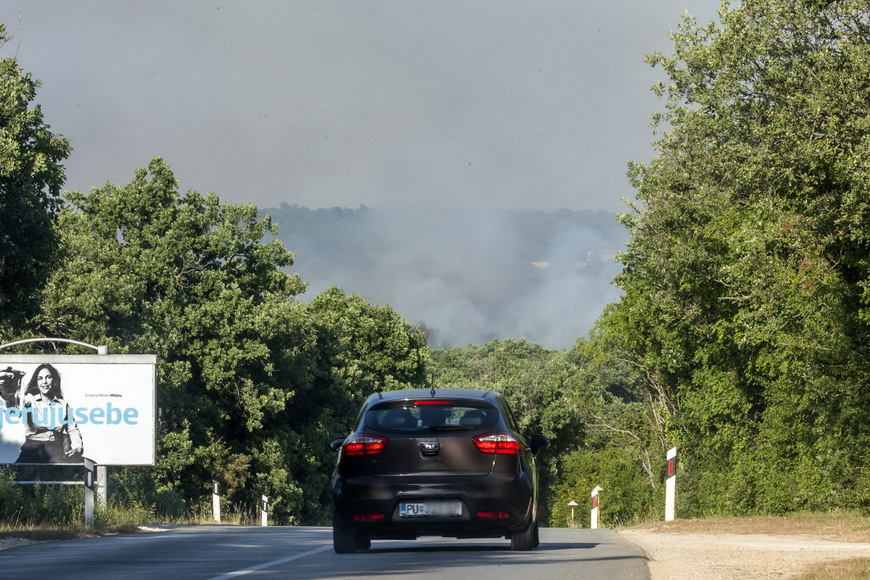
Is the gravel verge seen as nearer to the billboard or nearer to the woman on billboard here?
the billboard

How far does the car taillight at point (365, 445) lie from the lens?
13.0 meters

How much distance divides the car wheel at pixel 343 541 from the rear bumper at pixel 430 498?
0.41 m

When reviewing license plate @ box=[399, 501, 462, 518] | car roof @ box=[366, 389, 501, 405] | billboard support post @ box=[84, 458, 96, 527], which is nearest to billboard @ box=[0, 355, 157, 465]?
billboard support post @ box=[84, 458, 96, 527]

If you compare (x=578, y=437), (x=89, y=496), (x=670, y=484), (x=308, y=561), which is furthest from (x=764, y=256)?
(x=578, y=437)

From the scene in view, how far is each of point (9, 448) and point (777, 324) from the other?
57.1 feet

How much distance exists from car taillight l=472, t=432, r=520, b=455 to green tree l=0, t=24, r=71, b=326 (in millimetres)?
19722

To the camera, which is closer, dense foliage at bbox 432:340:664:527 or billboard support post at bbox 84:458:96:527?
billboard support post at bbox 84:458:96:527

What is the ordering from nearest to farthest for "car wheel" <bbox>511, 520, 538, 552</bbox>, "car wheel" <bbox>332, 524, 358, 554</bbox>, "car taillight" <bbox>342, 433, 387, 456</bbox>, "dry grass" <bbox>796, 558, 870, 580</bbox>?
"dry grass" <bbox>796, 558, 870, 580</bbox>
"car taillight" <bbox>342, 433, 387, 456</bbox>
"car wheel" <bbox>332, 524, 358, 554</bbox>
"car wheel" <bbox>511, 520, 538, 552</bbox>

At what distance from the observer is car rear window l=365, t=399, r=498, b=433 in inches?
518

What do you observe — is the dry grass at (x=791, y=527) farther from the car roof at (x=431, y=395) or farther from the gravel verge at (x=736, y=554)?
the car roof at (x=431, y=395)

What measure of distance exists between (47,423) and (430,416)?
18.8m

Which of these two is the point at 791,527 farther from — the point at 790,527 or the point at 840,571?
the point at 840,571

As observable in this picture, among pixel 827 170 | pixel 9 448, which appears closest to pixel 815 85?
pixel 827 170

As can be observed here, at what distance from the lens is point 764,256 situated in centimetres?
2928
